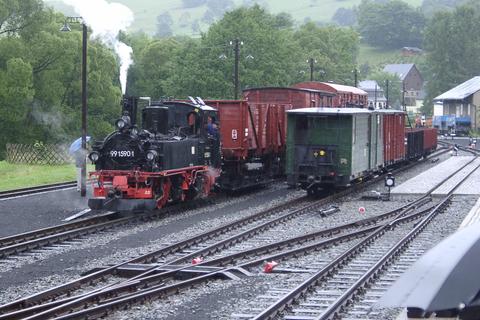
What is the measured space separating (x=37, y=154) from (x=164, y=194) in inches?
809

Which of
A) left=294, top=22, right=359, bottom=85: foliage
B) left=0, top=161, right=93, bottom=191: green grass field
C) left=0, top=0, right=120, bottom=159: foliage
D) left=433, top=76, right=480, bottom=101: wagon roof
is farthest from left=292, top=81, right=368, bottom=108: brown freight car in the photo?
left=433, top=76, right=480, bottom=101: wagon roof

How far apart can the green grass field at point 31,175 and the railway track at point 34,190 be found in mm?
1071

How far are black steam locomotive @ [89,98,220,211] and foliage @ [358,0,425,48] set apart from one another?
520 feet

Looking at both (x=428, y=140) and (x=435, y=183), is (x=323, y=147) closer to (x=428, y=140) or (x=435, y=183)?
(x=435, y=183)

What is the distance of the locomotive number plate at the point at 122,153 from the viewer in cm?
1867

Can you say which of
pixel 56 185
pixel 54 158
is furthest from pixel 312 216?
pixel 54 158

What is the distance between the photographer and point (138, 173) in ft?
60.5

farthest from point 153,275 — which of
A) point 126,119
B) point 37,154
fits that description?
point 37,154

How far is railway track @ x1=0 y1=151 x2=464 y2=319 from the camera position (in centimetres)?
946

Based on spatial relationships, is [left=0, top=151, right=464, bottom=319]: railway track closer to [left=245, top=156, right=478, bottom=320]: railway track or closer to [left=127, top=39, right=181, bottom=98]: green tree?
[left=245, top=156, right=478, bottom=320]: railway track

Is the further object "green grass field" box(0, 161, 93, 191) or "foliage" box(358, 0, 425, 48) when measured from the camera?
"foliage" box(358, 0, 425, 48)

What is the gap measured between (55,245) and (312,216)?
7.01 meters

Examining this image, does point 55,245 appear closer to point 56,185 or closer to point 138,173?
point 138,173

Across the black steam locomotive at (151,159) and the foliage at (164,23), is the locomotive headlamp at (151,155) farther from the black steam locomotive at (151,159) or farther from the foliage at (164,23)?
the foliage at (164,23)
